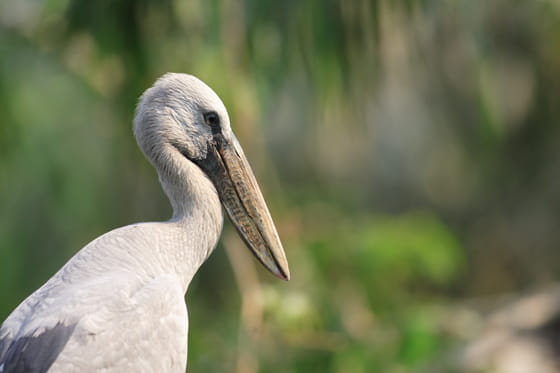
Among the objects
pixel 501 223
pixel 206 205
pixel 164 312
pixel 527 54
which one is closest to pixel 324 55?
pixel 206 205

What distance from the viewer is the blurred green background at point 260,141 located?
24.6ft

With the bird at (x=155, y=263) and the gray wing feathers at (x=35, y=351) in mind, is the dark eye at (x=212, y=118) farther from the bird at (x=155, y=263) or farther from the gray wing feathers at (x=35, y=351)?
the gray wing feathers at (x=35, y=351)

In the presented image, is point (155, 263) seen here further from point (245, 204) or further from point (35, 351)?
point (35, 351)

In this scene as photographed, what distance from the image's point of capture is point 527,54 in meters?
16.2

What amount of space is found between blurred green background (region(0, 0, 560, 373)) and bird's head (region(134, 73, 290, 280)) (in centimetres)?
286

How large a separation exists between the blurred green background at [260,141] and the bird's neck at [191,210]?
9.72 ft

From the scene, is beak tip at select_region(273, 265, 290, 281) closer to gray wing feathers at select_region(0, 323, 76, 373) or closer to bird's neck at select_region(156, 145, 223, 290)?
bird's neck at select_region(156, 145, 223, 290)

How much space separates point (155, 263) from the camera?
13.5ft

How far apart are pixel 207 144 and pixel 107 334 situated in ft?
3.21

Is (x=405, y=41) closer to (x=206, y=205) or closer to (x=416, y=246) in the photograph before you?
(x=416, y=246)

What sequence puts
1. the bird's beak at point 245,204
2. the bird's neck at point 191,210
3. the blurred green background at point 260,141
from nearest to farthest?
the bird's neck at point 191,210 → the bird's beak at point 245,204 → the blurred green background at point 260,141

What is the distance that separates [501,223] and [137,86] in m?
10.4

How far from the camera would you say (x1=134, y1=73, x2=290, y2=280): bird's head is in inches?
170

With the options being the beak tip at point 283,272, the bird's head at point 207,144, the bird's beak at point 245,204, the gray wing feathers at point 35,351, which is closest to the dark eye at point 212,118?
the bird's head at point 207,144
